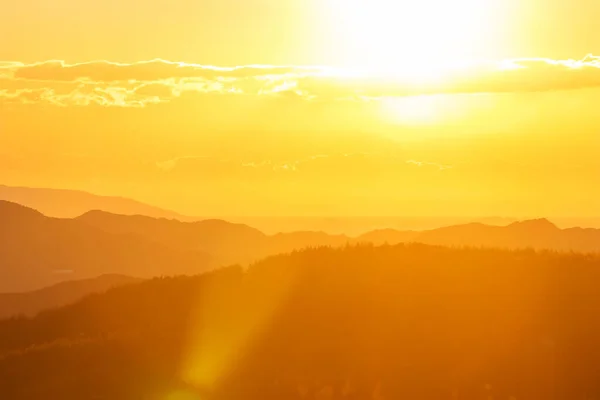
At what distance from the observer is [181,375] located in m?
24.2

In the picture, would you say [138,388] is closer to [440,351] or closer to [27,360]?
[27,360]

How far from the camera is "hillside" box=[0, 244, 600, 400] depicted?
22.5 metres

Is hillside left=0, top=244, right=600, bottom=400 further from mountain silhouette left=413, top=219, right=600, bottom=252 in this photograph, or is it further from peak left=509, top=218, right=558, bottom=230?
peak left=509, top=218, right=558, bottom=230

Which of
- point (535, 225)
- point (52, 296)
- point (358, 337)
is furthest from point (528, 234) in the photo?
point (358, 337)

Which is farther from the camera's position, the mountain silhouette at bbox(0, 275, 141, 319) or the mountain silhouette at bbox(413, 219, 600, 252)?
the mountain silhouette at bbox(0, 275, 141, 319)

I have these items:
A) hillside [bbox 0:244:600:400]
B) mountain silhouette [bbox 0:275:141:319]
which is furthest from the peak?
hillside [bbox 0:244:600:400]

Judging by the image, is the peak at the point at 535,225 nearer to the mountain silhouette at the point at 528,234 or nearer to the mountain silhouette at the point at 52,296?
the mountain silhouette at the point at 528,234

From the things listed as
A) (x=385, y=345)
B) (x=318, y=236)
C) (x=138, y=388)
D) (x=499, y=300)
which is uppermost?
(x=318, y=236)

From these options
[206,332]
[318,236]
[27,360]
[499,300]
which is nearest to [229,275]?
[206,332]

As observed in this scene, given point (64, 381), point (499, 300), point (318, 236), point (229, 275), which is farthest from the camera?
point (318, 236)

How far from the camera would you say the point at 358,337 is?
24.6 metres

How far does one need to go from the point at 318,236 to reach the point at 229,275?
15958cm

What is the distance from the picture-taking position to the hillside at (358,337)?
73.7ft

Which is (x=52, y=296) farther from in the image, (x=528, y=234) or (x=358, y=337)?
(x=358, y=337)
